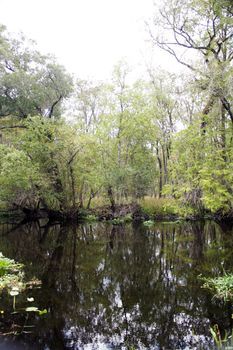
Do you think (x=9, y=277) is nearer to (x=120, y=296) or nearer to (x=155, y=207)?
Answer: (x=120, y=296)

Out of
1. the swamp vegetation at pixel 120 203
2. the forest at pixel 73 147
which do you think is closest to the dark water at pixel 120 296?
the swamp vegetation at pixel 120 203

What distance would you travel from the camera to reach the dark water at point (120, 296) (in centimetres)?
526

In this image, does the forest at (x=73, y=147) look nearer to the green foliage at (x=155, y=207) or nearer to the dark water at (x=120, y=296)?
the green foliage at (x=155, y=207)

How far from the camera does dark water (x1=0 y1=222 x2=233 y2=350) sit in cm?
526

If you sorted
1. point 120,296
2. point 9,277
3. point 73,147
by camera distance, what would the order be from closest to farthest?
point 120,296, point 9,277, point 73,147

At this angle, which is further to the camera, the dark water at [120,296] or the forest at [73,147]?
the forest at [73,147]

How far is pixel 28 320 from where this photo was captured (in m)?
5.81

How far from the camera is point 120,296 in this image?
7.34 m

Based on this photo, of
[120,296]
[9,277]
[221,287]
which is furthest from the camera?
[9,277]

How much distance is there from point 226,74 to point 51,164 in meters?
14.9

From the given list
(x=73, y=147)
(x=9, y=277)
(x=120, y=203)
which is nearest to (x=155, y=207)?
(x=120, y=203)

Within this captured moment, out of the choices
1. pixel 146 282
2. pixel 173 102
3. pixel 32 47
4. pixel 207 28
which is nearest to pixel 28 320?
pixel 146 282

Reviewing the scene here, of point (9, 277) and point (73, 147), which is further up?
point (73, 147)

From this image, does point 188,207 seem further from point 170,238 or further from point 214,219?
point 214,219
